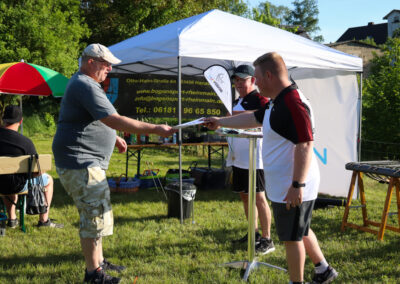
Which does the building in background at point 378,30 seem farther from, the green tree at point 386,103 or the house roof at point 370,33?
the green tree at point 386,103

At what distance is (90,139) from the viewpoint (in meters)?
2.89

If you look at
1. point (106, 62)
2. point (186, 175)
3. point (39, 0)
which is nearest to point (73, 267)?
point (106, 62)

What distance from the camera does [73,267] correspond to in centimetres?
351

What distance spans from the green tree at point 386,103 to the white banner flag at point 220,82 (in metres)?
9.52

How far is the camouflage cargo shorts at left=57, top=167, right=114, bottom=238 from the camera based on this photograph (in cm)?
287

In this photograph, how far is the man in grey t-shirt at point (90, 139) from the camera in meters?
2.77

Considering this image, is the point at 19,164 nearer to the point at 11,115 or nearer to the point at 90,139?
the point at 11,115

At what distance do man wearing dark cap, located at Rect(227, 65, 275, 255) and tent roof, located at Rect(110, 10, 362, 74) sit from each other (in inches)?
52.9

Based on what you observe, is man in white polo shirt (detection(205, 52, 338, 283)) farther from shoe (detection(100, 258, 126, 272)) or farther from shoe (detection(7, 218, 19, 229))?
shoe (detection(7, 218, 19, 229))

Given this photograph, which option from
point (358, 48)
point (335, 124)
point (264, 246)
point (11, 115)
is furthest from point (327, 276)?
point (358, 48)

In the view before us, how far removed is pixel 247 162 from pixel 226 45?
2181mm

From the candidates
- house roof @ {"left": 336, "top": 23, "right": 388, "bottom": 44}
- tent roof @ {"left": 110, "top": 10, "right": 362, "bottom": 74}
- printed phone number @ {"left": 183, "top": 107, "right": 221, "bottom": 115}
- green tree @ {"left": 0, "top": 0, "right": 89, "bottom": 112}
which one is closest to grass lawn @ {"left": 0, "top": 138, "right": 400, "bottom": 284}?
tent roof @ {"left": 110, "top": 10, "right": 362, "bottom": 74}

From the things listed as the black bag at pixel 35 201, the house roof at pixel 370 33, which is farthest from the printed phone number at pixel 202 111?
the house roof at pixel 370 33

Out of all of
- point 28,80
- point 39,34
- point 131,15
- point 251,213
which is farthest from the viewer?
point 131,15
